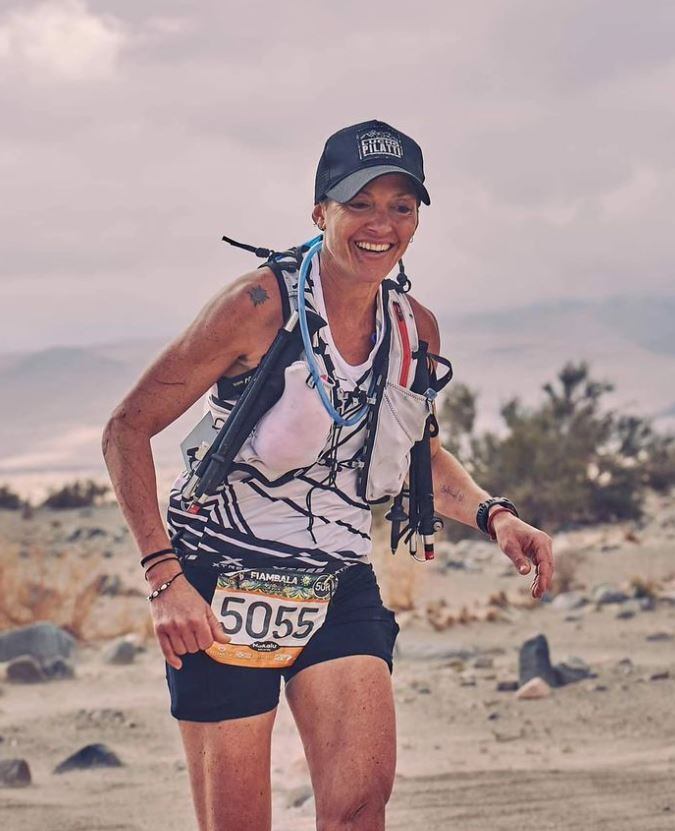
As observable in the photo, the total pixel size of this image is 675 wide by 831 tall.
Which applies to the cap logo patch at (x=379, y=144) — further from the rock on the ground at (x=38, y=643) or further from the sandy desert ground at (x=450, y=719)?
the rock on the ground at (x=38, y=643)

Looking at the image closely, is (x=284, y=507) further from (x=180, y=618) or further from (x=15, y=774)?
(x=15, y=774)

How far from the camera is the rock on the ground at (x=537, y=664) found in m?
8.76

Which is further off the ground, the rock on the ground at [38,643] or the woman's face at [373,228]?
the woman's face at [373,228]

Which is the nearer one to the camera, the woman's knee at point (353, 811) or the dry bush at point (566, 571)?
the woman's knee at point (353, 811)

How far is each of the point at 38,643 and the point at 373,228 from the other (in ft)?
22.0

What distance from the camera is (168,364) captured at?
3768mm

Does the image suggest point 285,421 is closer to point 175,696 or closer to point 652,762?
point 175,696

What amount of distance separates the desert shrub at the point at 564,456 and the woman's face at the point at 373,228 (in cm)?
1486

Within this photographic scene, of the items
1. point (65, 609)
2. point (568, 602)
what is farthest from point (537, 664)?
point (65, 609)

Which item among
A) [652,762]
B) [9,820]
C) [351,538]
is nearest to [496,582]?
[652,762]

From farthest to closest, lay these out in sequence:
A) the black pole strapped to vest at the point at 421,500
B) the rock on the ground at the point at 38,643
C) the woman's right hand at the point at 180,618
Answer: the rock on the ground at the point at 38,643 < the black pole strapped to vest at the point at 421,500 < the woman's right hand at the point at 180,618

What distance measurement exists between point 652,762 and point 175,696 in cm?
385

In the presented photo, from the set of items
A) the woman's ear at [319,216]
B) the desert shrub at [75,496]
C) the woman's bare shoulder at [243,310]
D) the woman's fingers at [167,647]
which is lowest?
the woman's fingers at [167,647]

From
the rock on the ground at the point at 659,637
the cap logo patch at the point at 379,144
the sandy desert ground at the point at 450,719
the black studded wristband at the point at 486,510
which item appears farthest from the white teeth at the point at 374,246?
the rock on the ground at the point at 659,637
